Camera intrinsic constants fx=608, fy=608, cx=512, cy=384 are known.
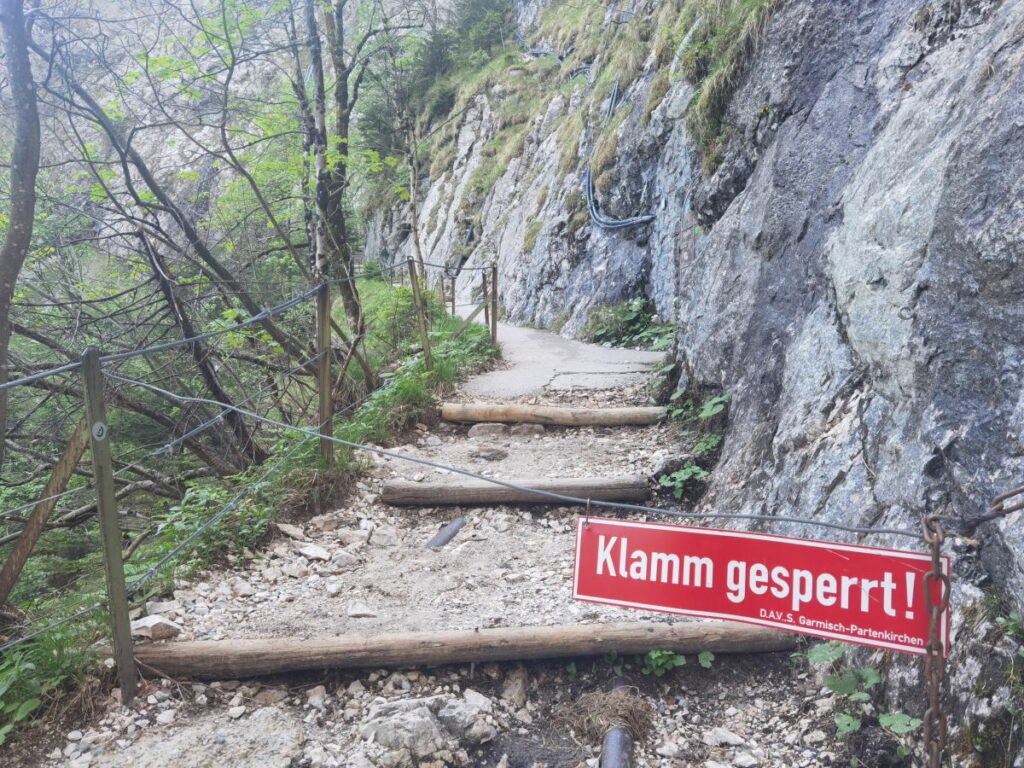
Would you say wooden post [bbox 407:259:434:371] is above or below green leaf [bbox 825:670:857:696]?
above

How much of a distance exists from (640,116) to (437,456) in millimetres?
7198

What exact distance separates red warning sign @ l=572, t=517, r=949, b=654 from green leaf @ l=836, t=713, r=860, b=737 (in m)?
0.90

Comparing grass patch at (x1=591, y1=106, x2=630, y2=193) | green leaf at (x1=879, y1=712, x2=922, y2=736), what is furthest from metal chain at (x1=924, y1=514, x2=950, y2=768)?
grass patch at (x1=591, y1=106, x2=630, y2=193)

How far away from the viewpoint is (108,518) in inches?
93.5

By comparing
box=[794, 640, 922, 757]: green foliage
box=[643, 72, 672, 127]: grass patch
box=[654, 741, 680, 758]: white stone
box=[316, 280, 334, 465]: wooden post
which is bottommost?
box=[654, 741, 680, 758]: white stone

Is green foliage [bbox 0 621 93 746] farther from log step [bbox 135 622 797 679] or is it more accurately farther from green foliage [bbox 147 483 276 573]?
green foliage [bbox 147 483 276 573]

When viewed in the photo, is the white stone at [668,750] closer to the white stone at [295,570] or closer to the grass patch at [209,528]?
the white stone at [295,570]

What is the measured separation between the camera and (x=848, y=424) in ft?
9.70

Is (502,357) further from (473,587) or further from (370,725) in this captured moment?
(370,725)

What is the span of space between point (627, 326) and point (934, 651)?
8.08 meters

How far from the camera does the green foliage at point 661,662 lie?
276cm

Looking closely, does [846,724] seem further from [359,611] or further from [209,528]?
[209,528]

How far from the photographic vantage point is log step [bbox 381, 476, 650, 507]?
431 cm

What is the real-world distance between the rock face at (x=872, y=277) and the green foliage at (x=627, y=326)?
2.26 meters
